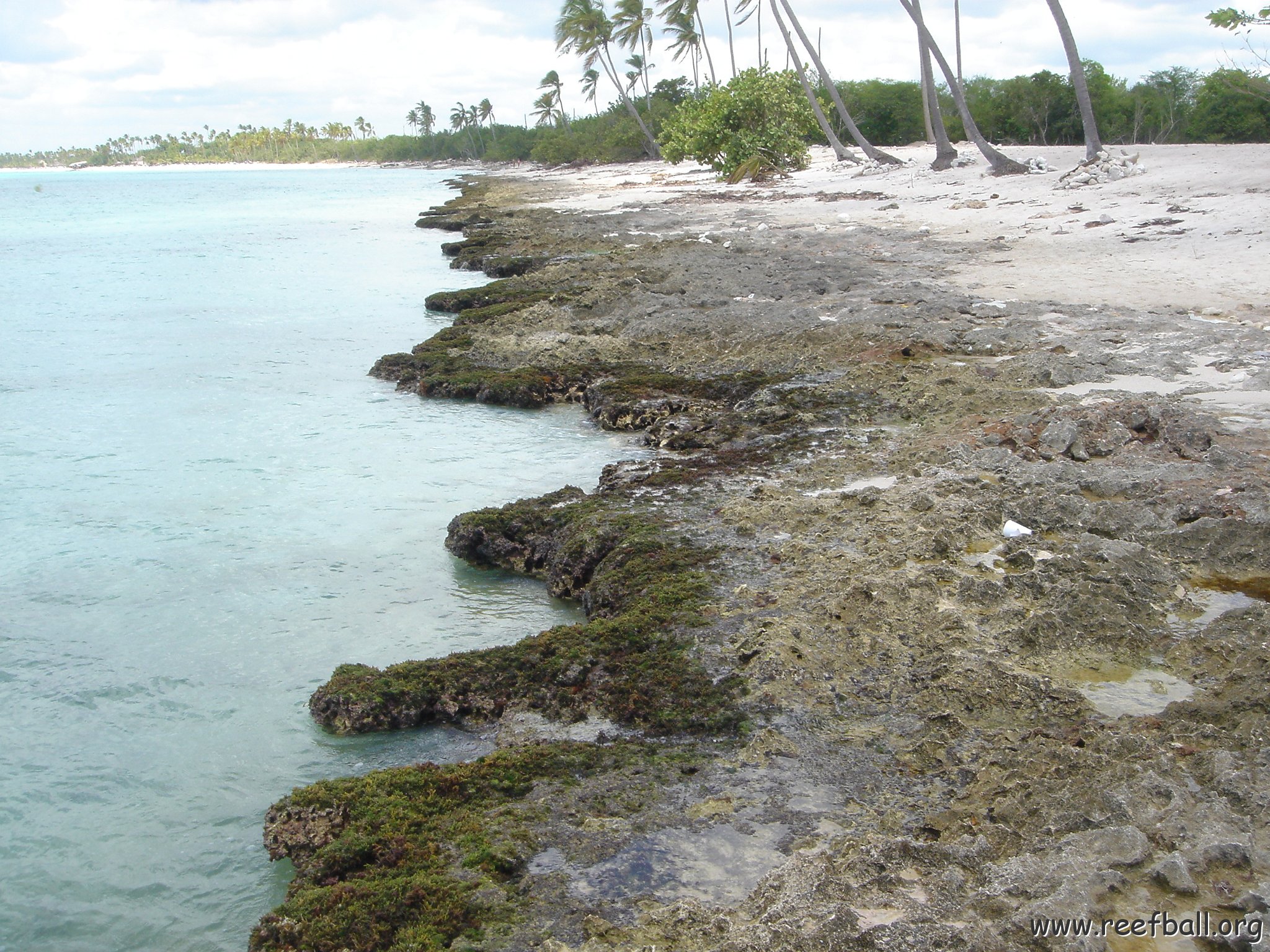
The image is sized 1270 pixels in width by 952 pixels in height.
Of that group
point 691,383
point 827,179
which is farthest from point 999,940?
point 827,179

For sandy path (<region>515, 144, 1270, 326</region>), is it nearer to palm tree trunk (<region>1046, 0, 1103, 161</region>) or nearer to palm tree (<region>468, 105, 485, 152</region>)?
palm tree trunk (<region>1046, 0, 1103, 161</region>)

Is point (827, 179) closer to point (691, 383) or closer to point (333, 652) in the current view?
point (691, 383)

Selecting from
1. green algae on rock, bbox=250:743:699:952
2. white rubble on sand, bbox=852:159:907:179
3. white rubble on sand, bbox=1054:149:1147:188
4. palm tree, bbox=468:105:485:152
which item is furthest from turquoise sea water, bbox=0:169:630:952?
palm tree, bbox=468:105:485:152

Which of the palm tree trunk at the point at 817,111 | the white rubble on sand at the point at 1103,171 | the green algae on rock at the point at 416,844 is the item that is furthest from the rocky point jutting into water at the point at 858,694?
the palm tree trunk at the point at 817,111

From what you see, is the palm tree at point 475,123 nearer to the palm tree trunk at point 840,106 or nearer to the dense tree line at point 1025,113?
the dense tree line at point 1025,113

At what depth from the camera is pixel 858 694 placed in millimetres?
3891

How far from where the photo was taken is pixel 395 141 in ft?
452

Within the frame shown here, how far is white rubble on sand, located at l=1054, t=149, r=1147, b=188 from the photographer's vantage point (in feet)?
56.2

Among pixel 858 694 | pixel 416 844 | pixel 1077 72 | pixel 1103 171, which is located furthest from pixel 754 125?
pixel 416 844

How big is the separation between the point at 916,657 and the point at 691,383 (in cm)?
509

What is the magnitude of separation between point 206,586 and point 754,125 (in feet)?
94.5

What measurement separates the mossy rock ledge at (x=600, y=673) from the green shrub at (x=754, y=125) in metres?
27.0

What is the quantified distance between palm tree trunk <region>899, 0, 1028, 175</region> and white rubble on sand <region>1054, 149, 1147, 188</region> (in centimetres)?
212

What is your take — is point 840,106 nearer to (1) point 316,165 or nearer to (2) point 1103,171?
(2) point 1103,171
